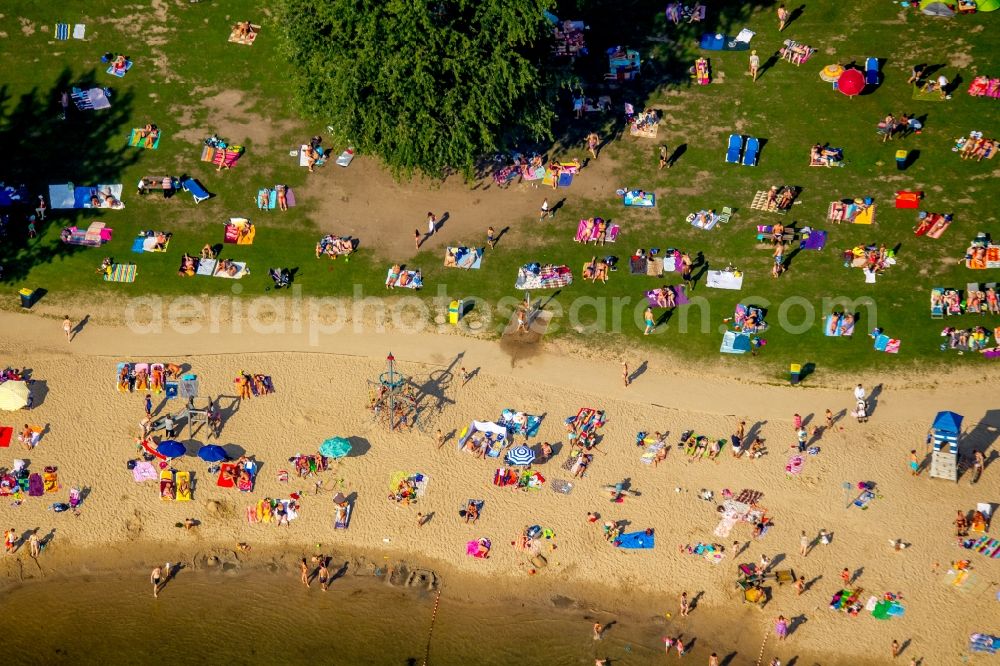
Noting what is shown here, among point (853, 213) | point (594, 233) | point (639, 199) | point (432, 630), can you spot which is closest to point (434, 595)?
point (432, 630)

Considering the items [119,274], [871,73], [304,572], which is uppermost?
[871,73]

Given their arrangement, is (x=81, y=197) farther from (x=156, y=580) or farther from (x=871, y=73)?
(x=871, y=73)

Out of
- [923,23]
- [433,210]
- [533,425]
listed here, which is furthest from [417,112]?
[923,23]

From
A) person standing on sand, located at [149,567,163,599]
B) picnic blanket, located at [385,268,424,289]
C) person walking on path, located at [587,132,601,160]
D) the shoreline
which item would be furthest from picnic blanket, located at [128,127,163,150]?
person standing on sand, located at [149,567,163,599]

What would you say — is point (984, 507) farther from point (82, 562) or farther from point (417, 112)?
point (82, 562)

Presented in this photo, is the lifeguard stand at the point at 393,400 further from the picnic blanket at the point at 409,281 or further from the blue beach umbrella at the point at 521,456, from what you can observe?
the blue beach umbrella at the point at 521,456

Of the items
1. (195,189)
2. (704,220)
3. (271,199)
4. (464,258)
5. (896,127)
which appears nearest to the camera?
(464,258)
